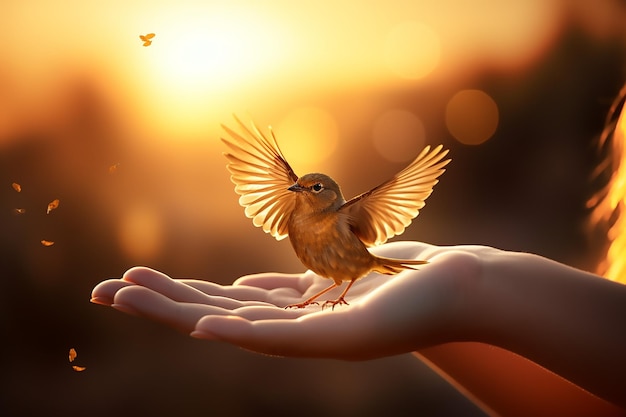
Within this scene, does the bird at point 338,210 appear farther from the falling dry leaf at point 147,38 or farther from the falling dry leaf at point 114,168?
the falling dry leaf at point 114,168

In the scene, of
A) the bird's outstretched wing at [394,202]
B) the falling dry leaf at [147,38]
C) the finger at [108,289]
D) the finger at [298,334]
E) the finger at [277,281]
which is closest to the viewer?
the finger at [298,334]

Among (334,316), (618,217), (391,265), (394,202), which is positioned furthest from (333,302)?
(618,217)

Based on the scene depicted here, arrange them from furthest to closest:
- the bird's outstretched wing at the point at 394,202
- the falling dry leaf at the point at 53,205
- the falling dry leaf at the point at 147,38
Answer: the falling dry leaf at the point at 53,205
the falling dry leaf at the point at 147,38
the bird's outstretched wing at the point at 394,202

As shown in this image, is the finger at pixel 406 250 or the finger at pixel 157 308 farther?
the finger at pixel 406 250

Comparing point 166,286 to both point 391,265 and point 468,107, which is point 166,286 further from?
point 468,107

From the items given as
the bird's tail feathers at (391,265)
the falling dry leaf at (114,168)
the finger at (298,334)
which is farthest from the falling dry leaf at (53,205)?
the finger at (298,334)

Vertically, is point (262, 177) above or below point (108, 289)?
above
